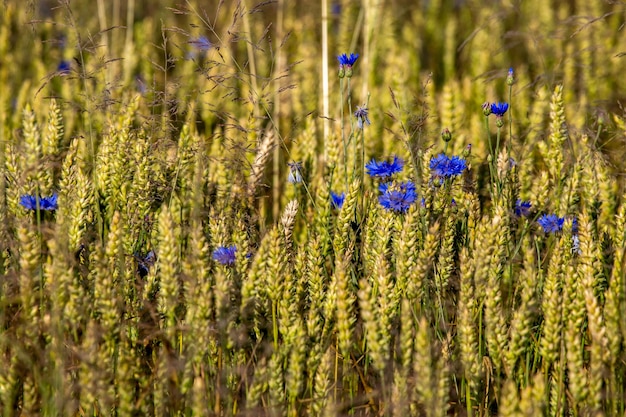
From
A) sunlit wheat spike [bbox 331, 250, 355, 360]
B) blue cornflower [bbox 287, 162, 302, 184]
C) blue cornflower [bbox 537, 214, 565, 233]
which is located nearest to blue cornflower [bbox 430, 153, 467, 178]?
blue cornflower [bbox 537, 214, 565, 233]

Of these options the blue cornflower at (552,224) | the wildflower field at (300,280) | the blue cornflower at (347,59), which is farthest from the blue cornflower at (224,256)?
the blue cornflower at (552,224)

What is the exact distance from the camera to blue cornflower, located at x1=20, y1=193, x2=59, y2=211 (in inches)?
77.1

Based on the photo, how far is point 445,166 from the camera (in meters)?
2.01

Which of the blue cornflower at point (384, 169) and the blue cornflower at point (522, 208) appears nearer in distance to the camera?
the blue cornflower at point (384, 169)

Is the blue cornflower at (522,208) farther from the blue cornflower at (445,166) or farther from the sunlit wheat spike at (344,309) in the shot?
the sunlit wheat spike at (344,309)

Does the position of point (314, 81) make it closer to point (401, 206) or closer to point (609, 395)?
point (401, 206)

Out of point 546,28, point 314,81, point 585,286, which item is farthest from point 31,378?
point 546,28

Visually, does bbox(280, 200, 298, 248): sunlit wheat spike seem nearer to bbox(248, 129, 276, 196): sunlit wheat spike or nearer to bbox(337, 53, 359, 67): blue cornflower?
bbox(248, 129, 276, 196): sunlit wheat spike

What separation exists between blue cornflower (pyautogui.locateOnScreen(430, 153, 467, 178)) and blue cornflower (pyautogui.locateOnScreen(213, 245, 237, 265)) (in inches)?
21.6

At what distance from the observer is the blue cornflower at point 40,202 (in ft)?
6.43

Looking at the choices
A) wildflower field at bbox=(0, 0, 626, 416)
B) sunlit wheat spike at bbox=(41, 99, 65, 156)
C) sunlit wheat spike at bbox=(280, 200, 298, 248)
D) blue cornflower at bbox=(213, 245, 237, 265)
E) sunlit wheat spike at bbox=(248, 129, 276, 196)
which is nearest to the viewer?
wildflower field at bbox=(0, 0, 626, 416)

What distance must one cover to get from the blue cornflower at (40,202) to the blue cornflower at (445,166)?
3.06 ft

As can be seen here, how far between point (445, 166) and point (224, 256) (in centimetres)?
61

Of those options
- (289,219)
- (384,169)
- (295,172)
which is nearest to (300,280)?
(289,219)
